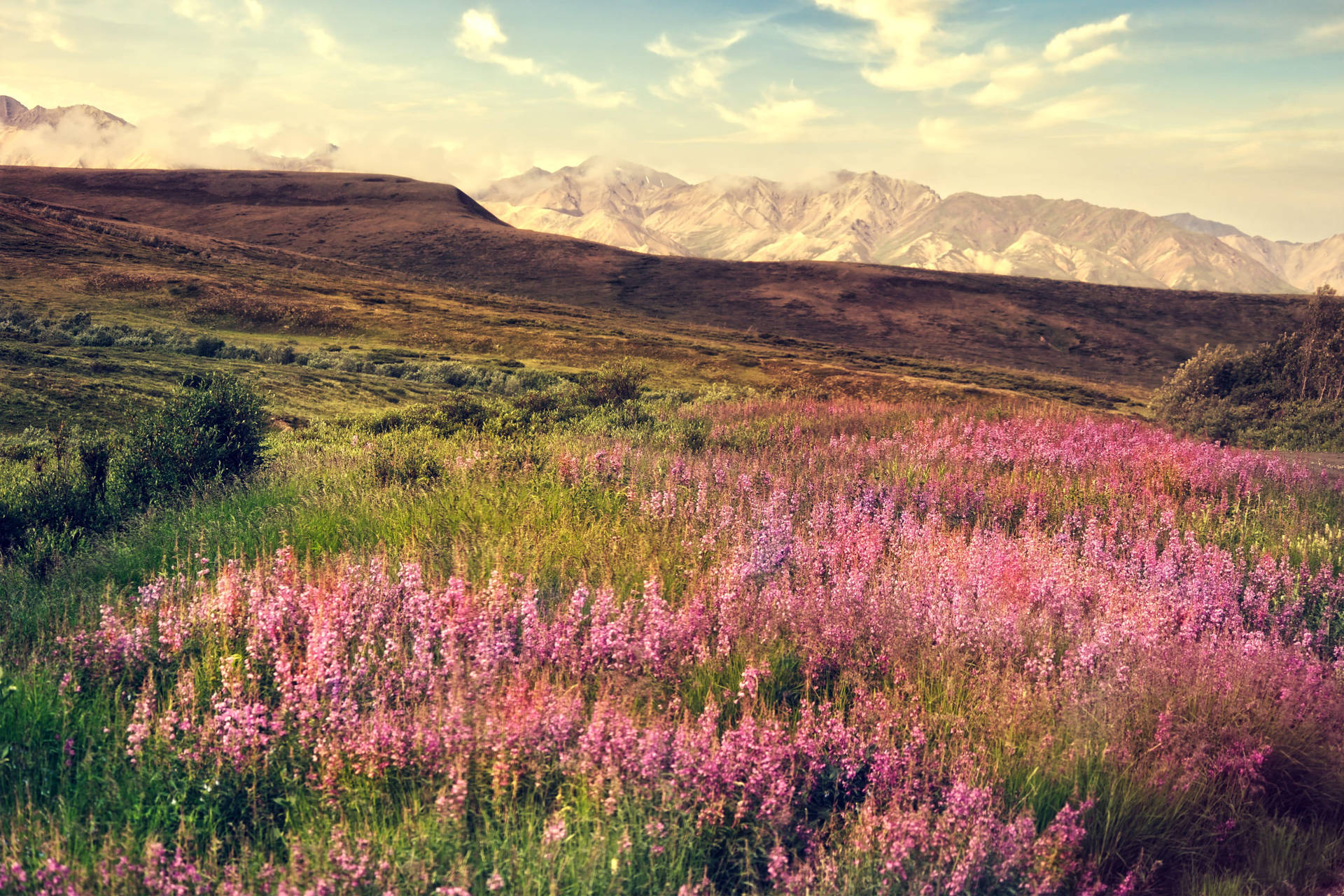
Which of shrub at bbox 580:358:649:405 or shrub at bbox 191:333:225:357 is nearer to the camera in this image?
shrub at bbox 580:358:649:405

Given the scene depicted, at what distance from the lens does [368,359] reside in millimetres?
33469

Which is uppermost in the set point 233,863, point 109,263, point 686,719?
point 109,263

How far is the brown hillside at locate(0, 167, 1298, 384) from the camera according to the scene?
8294 cm

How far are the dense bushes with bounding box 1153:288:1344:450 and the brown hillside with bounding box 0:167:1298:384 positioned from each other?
43.5m

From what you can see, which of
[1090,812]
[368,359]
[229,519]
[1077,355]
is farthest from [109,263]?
[1077,355]

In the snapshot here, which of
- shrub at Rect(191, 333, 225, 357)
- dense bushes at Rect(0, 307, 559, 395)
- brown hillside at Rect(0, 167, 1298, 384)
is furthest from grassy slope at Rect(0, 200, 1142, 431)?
brown hillside at Rect(0, 167, 1298, 384)

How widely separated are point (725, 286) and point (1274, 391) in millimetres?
80672

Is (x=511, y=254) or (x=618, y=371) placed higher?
(x=511, y=254)

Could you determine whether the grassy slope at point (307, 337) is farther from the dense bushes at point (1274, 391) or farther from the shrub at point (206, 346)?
the dense bushes at point (1274, 391)

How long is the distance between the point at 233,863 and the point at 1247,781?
4726 millimetres

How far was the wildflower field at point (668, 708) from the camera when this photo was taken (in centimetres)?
321

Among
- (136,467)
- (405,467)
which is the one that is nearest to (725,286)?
(405,467)

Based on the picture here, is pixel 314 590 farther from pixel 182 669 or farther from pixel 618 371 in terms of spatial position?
pixel 618 371

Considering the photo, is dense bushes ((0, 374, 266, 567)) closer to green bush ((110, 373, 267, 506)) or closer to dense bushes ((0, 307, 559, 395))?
green bush ((110, 373, 267, 506))
